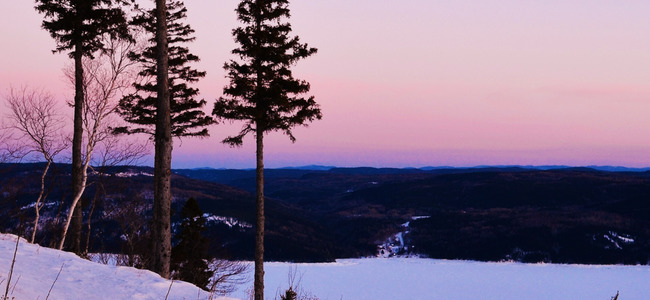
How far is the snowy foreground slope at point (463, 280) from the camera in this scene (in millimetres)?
96000

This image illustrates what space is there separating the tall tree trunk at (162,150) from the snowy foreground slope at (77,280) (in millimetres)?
2273

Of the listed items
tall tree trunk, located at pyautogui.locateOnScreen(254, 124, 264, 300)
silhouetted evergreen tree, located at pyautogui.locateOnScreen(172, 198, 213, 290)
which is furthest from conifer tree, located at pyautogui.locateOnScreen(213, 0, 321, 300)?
silhouetted evergreen tree, located at pyautogui.locateOnScreen(172, 198, 213, 290)

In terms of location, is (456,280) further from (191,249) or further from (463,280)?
(191,249)

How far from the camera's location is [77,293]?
8.33 m

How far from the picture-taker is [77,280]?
9.18 meters

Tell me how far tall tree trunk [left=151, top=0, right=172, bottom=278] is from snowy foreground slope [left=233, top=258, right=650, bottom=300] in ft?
230

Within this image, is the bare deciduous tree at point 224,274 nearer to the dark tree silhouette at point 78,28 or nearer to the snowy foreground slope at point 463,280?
the dark tree silhouette at point 78,28

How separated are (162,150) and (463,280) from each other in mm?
110375

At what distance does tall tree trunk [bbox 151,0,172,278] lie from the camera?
12602mm

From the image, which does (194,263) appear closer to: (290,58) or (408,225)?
(290,58)

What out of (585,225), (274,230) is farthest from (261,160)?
(585,225)

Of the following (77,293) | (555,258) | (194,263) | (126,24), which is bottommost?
(555,258)

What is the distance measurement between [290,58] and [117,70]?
6.46 m

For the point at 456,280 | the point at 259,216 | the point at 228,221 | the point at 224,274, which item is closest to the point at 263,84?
the point at 259,216
